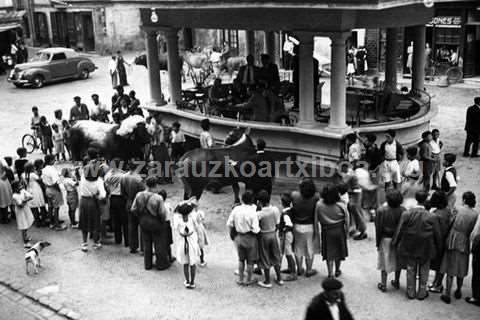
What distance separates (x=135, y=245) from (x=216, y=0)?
526 centimetres

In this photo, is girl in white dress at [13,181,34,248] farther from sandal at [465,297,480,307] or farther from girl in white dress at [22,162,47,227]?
sandal at [465,297,480,307]

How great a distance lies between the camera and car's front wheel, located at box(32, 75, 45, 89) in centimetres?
2888

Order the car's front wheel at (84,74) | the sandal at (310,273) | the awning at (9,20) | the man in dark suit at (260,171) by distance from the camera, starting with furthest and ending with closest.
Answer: the awning at (9,20)
the car's front wheel at (84,74)
the man in dark suit at (260,171)
the sandal at (310,273)

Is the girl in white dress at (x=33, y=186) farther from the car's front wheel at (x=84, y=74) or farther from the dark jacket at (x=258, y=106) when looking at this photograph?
the car's front wheel at (x=84, y=74)

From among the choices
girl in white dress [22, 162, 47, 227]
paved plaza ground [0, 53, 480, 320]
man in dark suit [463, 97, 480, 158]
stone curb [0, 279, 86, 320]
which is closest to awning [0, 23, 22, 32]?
paved plaza ground [0, 53, 480, 320]

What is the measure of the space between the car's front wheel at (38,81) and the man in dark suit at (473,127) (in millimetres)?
19347

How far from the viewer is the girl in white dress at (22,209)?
11906mm

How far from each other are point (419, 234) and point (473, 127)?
7622 mm

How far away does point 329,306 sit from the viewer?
264 inches

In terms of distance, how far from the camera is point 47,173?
40.5ft

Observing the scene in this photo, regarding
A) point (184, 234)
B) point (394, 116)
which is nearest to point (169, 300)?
point (184, 234)

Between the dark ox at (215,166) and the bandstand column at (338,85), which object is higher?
the bandstand column at (338,85)

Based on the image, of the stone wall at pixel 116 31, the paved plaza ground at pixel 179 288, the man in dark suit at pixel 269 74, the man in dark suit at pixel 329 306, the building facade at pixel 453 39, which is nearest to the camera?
the man in dark suit at pixel 329 306

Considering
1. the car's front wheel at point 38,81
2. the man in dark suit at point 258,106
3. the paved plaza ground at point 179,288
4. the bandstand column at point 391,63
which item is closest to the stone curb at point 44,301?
the paved plaza ground at point 179,288
